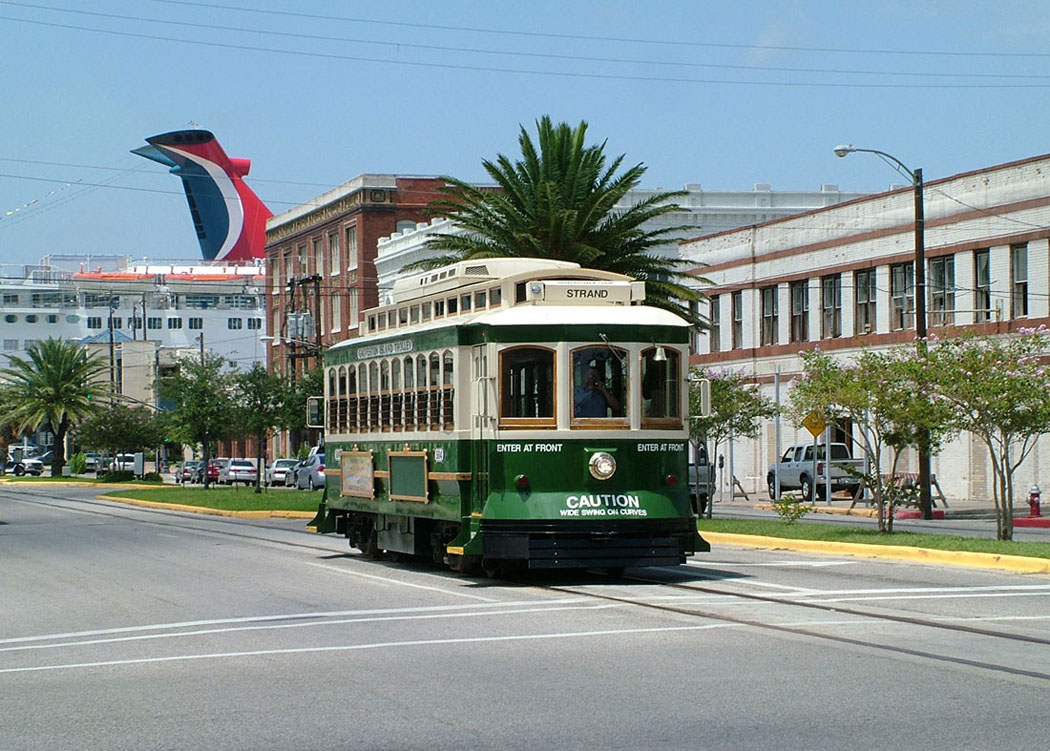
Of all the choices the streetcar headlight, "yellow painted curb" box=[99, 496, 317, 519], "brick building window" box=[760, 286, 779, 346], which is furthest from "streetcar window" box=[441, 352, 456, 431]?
"brick building window" box=[760, 286, 779, 346]

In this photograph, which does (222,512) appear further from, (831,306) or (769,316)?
(769,316)

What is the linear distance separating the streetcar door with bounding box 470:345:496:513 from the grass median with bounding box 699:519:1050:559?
24.3ft

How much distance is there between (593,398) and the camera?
18281 millimetres

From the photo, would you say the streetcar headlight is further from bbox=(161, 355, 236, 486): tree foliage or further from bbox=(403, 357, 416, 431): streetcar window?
bbox=(161, 355, 236, 486): tree foliage

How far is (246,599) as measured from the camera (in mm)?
17688

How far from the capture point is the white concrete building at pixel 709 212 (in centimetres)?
6762

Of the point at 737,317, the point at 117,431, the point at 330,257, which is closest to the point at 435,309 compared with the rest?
the point at 737,317

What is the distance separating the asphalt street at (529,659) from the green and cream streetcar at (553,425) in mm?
631

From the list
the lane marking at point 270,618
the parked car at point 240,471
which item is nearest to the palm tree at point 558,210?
the lane marking at point 270,618

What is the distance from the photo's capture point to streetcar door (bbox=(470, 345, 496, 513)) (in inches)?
717

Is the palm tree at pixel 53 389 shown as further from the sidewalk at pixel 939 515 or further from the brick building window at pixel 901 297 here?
the brick building window at pixel 901 297

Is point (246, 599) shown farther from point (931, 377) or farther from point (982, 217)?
point (982, 217)

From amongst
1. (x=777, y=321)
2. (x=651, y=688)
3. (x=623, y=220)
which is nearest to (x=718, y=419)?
(x=623, y=220)

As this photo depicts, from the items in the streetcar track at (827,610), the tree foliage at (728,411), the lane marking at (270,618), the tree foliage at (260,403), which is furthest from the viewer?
the tree foliage at (260,403)
